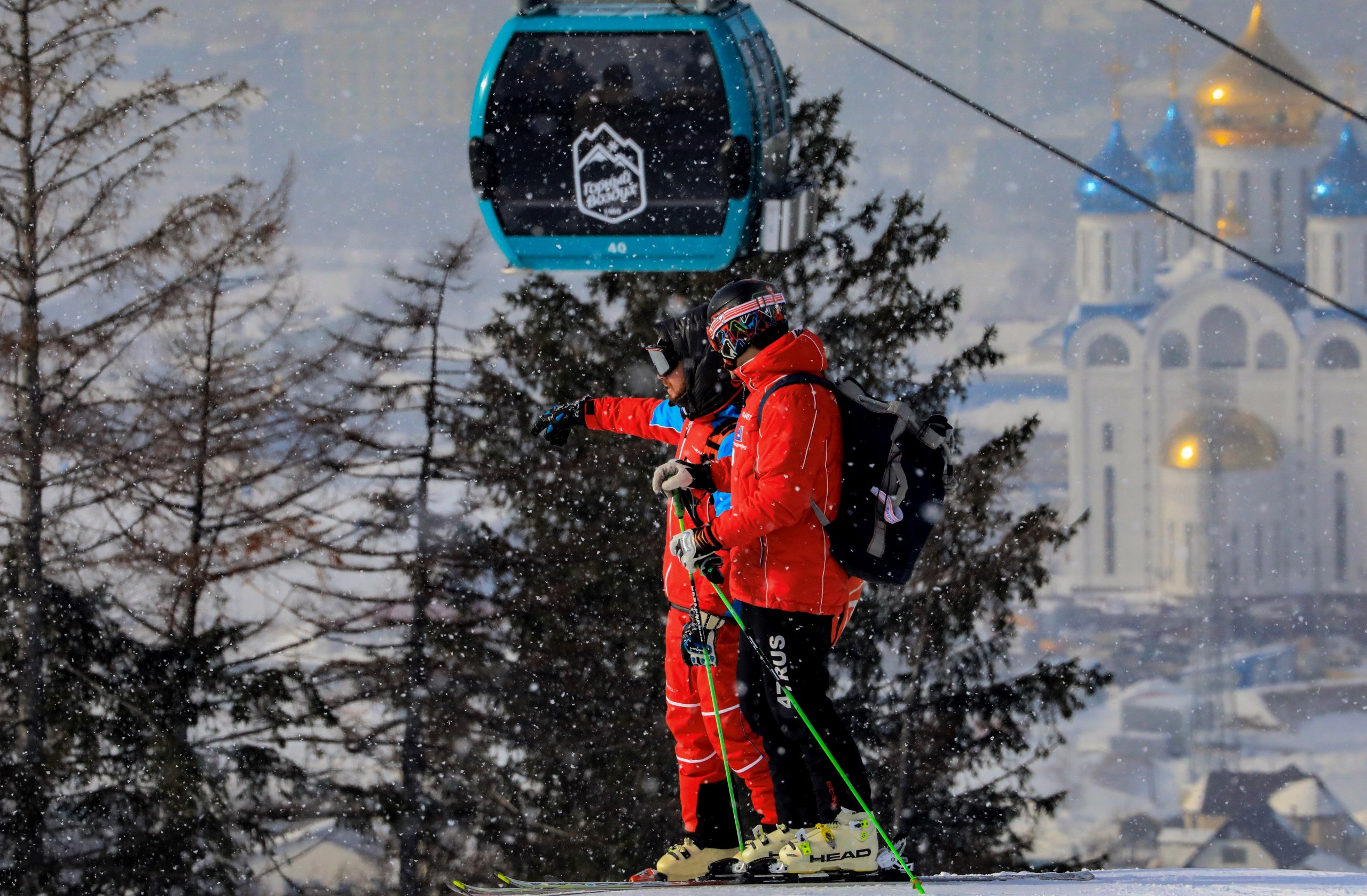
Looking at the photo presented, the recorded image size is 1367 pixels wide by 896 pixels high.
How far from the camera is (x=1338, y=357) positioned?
47188 millimetres

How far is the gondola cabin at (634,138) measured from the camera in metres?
4.72

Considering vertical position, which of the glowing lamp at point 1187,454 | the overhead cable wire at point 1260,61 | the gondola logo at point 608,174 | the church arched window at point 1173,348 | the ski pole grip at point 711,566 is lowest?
the ski pole grip at point 711,566

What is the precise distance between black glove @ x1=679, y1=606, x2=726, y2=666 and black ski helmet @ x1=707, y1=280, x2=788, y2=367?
0.93 metres

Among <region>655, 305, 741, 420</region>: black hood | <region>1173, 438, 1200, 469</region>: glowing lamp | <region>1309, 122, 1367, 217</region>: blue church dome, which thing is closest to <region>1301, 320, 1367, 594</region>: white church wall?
<region>1173, 438, 1200, 469</region>: glowing lamp

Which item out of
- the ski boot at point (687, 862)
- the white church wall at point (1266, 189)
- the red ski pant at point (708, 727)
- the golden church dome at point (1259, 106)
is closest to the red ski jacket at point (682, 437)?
Answer: the red ski pant at point (708, 727)

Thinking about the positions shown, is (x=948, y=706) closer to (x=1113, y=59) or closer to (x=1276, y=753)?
(x=1276, y=753)

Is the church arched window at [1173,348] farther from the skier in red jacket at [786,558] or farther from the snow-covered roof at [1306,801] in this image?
the skier in red jacket at [786,558]

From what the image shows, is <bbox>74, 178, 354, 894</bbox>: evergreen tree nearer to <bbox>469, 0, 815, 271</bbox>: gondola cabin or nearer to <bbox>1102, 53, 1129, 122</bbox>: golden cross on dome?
<bbox>469, 0, 815, 271</bbox>: gondola cabin

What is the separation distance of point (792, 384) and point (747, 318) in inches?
10.1

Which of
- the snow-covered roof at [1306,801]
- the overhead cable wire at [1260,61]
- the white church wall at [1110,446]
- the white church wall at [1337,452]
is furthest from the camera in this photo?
the white church wall at [1110,446]

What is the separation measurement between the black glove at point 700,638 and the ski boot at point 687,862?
2.23 feet

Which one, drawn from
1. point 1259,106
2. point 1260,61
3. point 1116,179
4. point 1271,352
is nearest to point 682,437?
point 1260,61

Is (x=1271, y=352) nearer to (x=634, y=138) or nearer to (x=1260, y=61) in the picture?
(x=1260, y=61)

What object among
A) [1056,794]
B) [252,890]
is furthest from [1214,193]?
[252,890]
